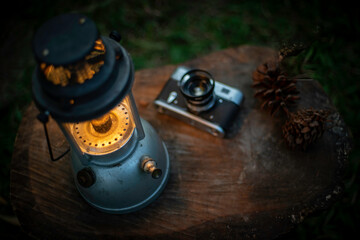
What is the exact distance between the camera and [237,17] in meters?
2.63

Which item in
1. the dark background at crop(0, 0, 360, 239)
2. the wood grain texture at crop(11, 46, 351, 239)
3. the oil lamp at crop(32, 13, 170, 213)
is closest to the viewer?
the oil lamp at crop(32, 13, 170, 213)

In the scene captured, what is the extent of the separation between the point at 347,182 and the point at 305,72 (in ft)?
2.87

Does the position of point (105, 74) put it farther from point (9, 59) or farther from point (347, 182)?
point (9, 59)

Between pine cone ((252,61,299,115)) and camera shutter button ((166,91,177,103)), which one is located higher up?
pine cone ((252,61,299,115))

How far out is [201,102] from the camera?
1312 millimetres

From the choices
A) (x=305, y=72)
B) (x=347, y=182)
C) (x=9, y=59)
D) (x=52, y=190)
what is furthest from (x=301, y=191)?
(x=9, y=59)

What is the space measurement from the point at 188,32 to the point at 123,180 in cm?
180

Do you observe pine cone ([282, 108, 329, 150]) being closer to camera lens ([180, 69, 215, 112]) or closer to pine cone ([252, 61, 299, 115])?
pine cone ([252, 61, 299, 115])

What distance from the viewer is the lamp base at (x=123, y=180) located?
1.13m

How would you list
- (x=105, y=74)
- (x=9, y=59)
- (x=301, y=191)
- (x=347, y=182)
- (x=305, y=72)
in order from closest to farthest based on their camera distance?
(x=105, y=74) → (x=301, y=191) → (x=305, y=72) → (x=347, y=182) → (x=9, y=59)

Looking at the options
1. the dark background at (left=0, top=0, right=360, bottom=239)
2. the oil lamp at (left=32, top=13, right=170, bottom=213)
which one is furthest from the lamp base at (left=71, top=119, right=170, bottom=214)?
the dark background at (left=0, top=0, right=360, bottom=239)

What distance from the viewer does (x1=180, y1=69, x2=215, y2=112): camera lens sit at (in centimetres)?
131

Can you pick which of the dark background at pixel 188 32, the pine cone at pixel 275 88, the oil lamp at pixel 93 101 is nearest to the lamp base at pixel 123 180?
the oil lamp at pixel 93 101

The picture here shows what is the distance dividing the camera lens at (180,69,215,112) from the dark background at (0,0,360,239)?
1.10 metres
